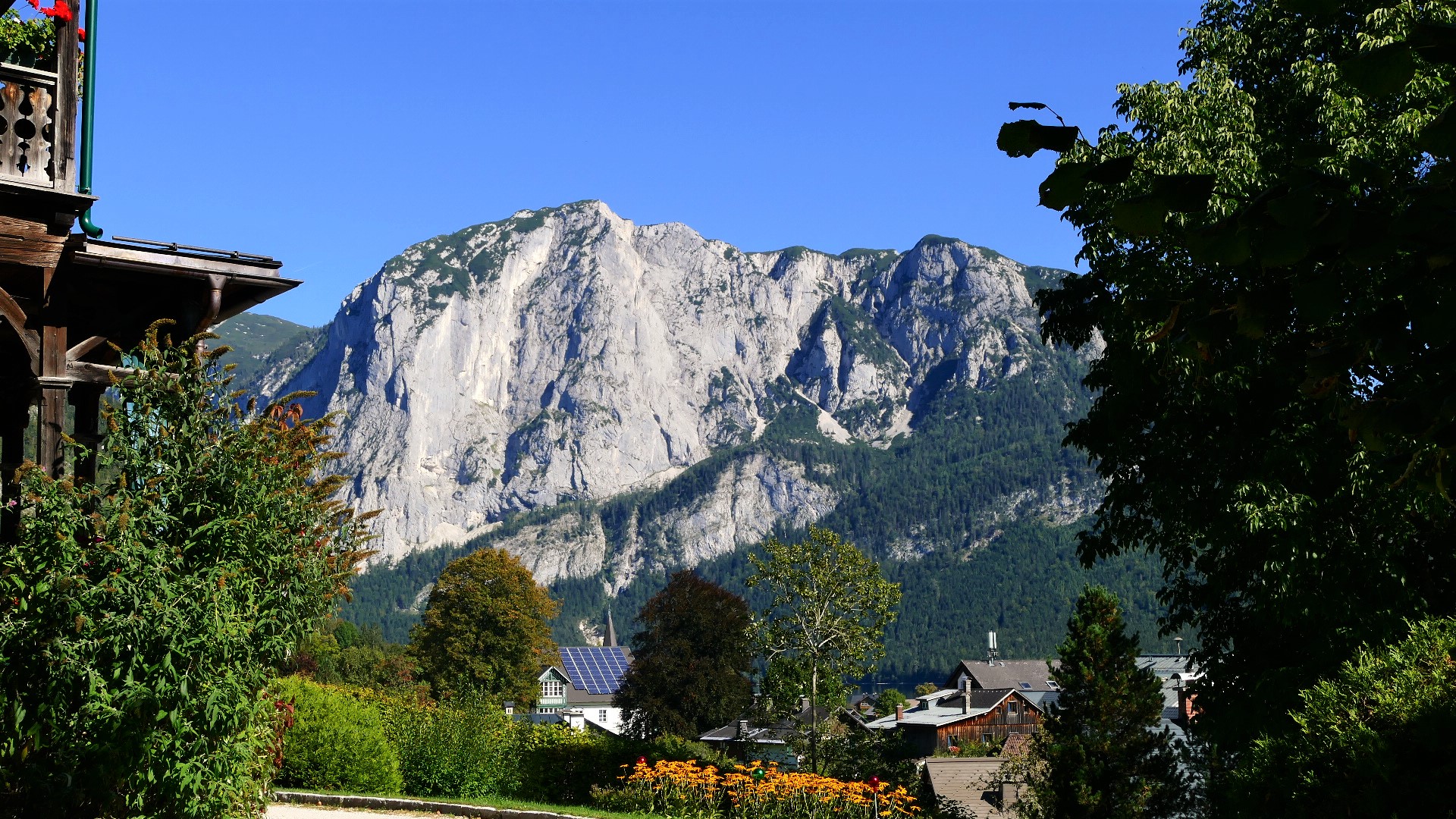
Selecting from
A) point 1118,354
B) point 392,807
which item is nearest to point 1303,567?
point 1118,354

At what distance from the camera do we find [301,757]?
2072 centimetres

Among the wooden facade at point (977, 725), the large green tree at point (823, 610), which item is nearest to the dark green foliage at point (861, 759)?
the large green tree at point (823, 610)

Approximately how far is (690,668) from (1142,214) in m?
40.0

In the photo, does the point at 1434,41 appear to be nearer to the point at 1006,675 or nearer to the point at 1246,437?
the point at 1246,437

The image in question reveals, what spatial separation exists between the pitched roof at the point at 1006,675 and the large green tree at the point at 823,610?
209 feet

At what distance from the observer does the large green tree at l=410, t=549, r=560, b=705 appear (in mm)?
59906

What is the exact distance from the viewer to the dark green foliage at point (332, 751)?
67.5 feet

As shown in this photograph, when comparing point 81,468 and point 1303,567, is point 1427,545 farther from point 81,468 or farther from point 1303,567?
point 81,468

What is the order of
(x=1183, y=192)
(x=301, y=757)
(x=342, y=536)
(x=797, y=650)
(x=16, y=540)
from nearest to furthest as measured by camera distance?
1. (x=1183, y=192)
2. (x=16, y=540)
3. (x=342, y=536)
4. (x=301, y=757)
5. (x=797, y=650)

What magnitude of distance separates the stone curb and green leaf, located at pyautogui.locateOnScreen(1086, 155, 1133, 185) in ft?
53.4

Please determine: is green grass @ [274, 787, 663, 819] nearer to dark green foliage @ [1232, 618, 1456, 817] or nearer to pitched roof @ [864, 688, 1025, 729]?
dark green foliage @ [1232, 618, 1456, 817]

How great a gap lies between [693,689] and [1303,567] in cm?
2835

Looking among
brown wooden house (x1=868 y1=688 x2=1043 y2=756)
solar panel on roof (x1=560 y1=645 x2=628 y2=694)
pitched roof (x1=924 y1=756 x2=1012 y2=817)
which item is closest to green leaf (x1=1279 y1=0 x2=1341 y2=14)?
pitched roof (x1=924 y1=756 x2=1012 y2=817)

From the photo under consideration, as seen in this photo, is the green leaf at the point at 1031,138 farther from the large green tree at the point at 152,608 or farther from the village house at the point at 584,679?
the village house at the point at 584,679
